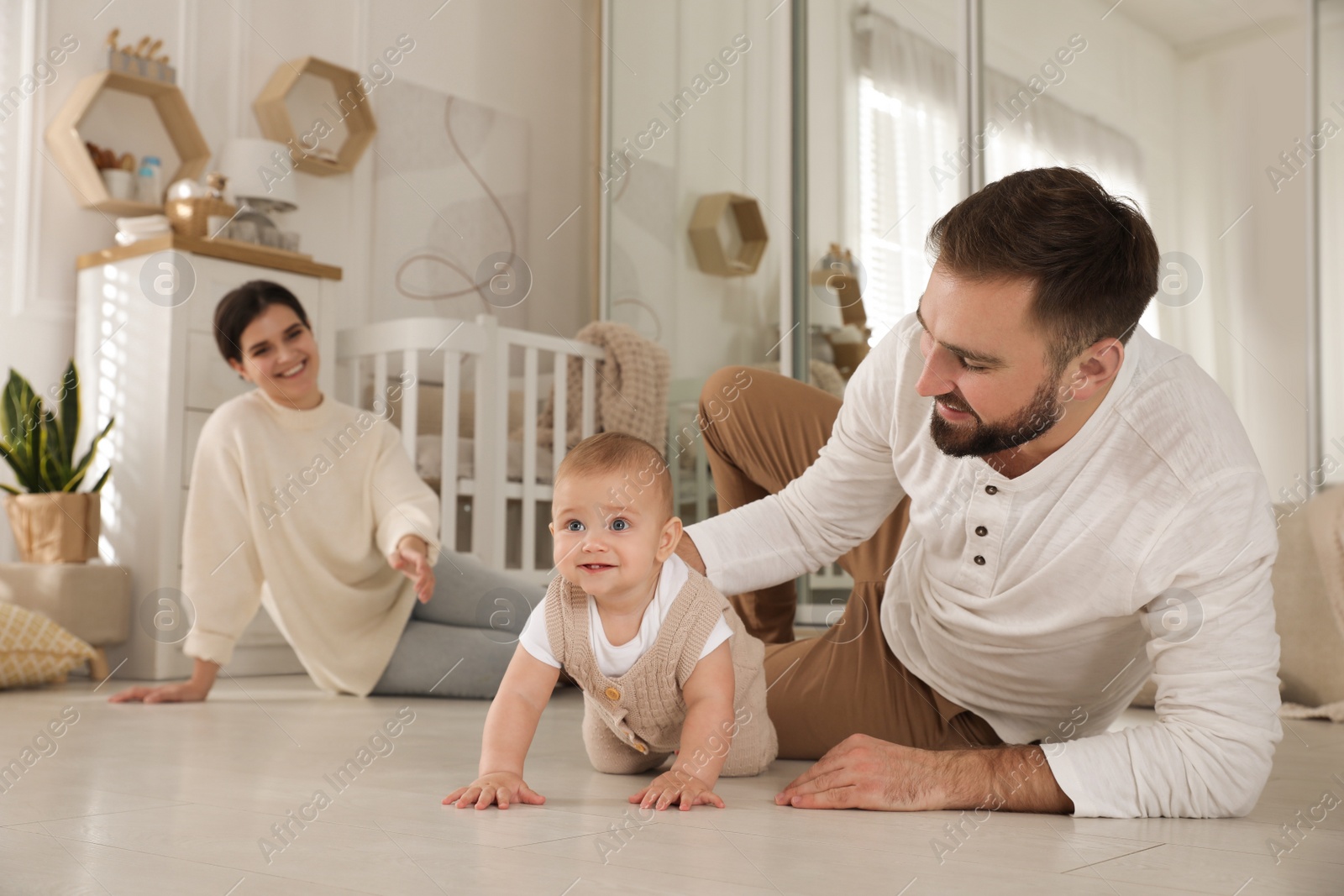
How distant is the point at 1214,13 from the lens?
8.84 ft

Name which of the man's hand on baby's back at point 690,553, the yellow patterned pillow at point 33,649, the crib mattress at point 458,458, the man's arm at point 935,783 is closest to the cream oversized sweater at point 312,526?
the yellow patterned pillow at point 33,649

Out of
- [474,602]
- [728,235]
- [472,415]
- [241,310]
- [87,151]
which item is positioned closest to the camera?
[241,310]

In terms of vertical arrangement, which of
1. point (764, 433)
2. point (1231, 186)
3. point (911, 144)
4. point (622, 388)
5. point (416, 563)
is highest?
point (911, 144)

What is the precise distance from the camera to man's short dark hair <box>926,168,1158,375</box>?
1.03m

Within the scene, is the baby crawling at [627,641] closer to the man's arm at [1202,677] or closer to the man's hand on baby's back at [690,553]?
the man's hand on baby's back at [690,553]

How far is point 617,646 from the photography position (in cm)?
114

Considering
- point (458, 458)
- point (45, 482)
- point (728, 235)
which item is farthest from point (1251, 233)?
point (45, 482)

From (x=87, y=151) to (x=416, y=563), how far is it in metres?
1.67

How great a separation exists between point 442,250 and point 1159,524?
3015 mm

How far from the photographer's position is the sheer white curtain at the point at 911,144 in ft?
9.49

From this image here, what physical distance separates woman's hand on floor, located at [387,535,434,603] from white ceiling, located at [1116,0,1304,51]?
2048 mm

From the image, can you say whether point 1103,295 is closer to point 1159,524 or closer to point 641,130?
point 1159,524

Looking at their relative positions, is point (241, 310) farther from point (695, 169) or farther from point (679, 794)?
point (695, 169)

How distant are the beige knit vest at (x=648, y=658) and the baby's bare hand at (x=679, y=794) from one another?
3.7 inches
